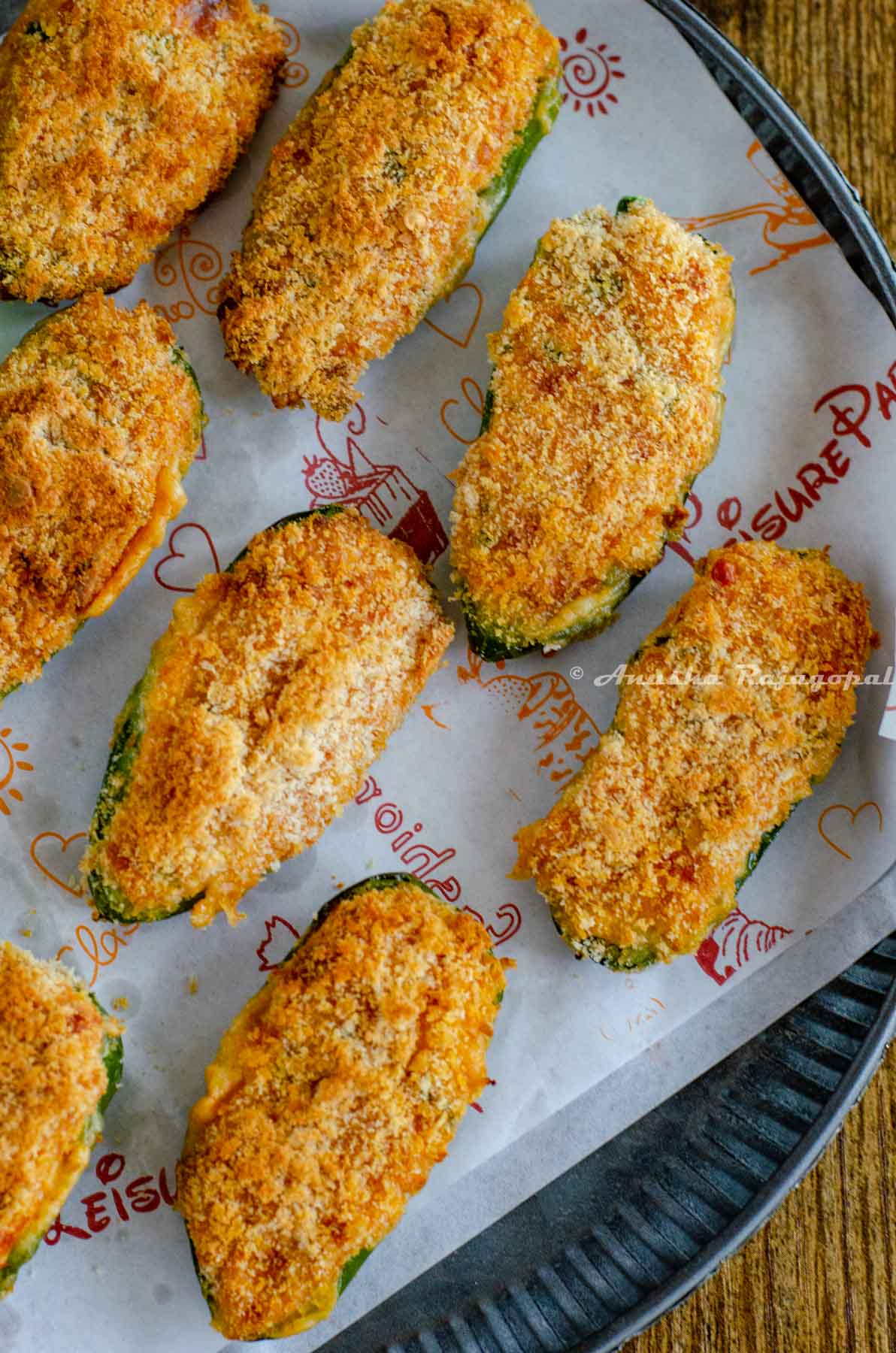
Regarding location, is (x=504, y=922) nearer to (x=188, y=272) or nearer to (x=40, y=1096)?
(x=40, y=1096)

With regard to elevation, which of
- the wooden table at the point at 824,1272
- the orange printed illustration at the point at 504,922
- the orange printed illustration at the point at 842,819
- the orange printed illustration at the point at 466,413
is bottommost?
the wooden table at the point at 824,1272

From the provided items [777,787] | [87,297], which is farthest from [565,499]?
[87,297]

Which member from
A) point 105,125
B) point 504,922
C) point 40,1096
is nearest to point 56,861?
point 40,1096

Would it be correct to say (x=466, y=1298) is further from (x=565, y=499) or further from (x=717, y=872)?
(x=565, y=499)

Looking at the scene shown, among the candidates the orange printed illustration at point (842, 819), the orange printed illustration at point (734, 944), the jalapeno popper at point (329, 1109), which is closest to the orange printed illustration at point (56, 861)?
Answer: the jalapeno popper at point (329, 1109)

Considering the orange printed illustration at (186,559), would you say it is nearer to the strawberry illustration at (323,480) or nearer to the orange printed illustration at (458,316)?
the strawberry illustration at (323,480)

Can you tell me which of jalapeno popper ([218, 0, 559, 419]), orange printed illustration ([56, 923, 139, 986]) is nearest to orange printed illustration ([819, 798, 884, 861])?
jalapeno popper ([218, 0, 559, 419])

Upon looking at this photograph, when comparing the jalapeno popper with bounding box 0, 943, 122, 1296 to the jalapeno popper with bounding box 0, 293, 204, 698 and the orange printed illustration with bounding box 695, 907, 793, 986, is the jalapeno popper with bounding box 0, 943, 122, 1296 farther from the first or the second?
the orange printed illustration with bounding box 695, 907, 793, 986
